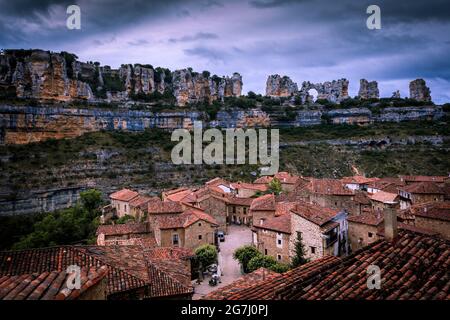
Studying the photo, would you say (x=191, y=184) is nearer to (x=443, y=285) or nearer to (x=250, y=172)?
(x=250, y=172)

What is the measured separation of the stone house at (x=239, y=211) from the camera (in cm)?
4353

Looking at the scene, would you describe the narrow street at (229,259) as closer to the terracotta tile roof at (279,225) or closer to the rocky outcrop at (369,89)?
the terracotta tile roof at (279,225)

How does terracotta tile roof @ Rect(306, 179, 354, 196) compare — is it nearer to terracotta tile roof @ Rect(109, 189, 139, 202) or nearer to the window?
the window

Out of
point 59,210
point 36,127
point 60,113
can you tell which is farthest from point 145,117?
point 59,210

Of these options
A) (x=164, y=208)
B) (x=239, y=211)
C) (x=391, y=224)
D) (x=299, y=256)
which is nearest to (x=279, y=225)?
(x=299, y=256)

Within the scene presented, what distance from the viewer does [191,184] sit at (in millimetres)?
62656

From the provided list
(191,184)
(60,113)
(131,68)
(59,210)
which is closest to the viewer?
(59,210)

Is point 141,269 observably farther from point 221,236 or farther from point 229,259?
point 221,236

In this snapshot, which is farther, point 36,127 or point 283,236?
point 36,127

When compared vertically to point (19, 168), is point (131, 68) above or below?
above

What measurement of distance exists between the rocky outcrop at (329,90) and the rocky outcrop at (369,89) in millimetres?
5533

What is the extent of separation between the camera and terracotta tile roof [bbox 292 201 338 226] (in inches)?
904

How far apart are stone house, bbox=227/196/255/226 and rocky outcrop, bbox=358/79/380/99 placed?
3599 inches

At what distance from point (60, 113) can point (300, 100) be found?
76344mm
